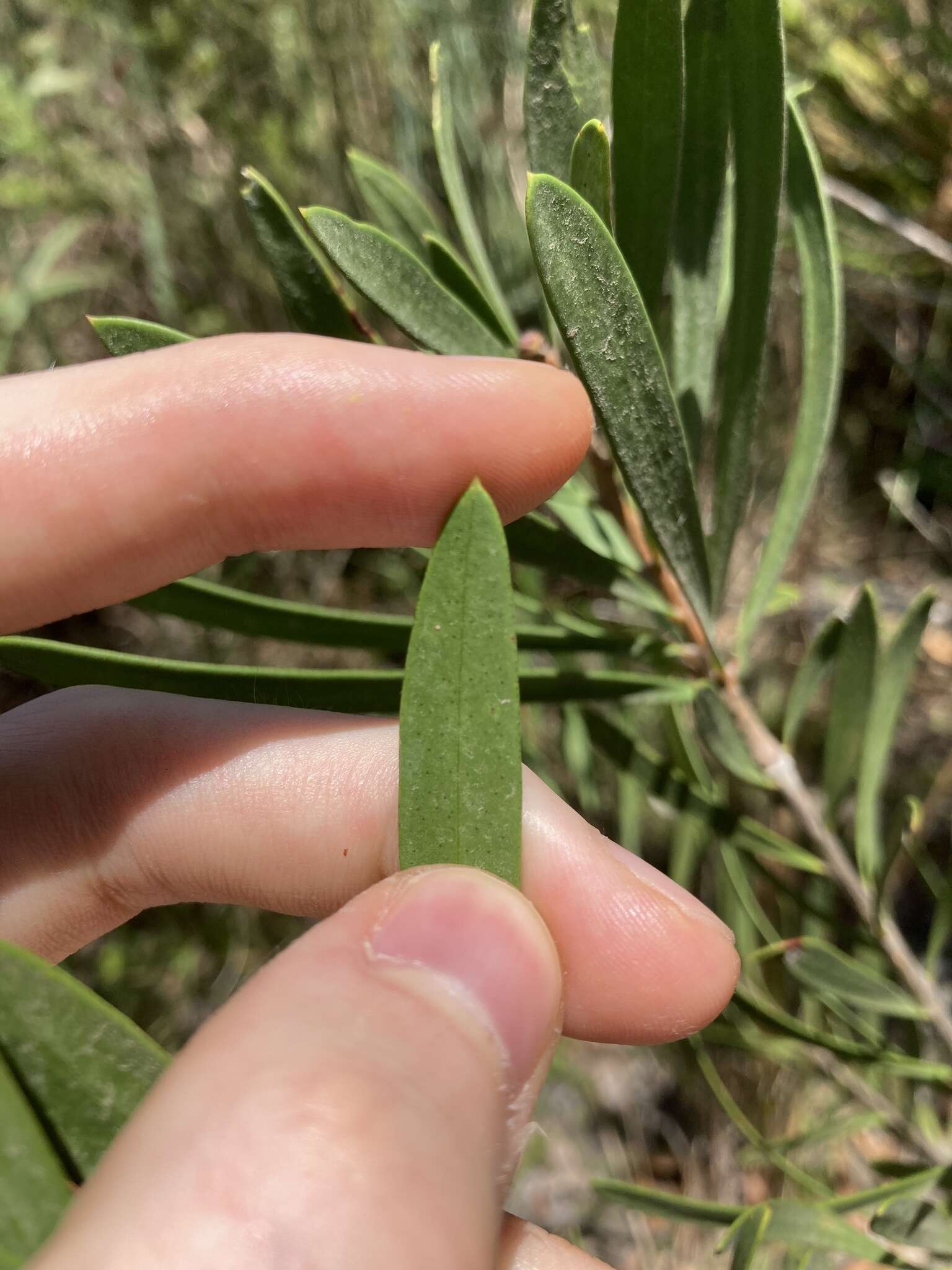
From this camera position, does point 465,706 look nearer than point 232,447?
Yes

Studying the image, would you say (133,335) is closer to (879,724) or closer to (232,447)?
(232,447)

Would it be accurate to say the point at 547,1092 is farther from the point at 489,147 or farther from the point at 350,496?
the point at 489,147

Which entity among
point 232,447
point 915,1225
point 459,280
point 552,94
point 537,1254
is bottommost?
point 915,1225

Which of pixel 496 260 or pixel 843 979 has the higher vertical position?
pixel 496 260

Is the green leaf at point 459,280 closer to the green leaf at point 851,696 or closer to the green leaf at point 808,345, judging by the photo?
the green leaf at point 808,345

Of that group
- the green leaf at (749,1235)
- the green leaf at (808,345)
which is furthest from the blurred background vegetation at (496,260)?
the green leaf at (749,1235)

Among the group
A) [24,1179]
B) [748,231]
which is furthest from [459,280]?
[24,1179]

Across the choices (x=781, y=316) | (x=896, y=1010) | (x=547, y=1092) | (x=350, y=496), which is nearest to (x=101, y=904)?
(x=350, y=496)
